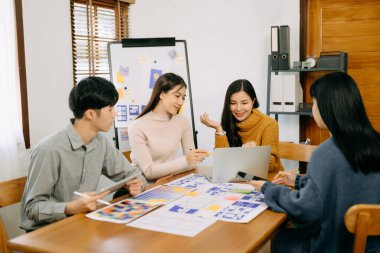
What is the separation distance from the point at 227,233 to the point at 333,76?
0.71 meters

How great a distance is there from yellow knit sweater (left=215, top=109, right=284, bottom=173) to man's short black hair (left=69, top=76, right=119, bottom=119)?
36.9 inches

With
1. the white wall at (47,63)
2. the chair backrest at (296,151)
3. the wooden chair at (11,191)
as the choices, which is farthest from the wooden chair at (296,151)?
the white wall at (47,63)

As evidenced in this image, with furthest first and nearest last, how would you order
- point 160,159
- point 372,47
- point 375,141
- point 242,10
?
point 242,10
point 372,47
point 160,159
point 375,141

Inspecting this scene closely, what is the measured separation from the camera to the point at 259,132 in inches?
99.9

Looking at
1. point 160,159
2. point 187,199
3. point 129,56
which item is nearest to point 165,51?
point 129,56

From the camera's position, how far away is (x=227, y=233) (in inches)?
52.8

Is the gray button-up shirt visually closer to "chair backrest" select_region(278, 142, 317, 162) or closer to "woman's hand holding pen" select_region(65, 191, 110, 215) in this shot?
"woman's hand holding pen" select_region(65, 191, 110, 215)

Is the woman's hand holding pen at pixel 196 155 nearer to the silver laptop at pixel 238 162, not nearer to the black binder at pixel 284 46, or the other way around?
the silver laptop at pixel 238 162

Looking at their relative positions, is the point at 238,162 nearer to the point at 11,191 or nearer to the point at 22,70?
the point at 11,191

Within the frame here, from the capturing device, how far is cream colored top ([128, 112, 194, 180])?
228cm

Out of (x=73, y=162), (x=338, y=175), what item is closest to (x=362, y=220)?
(x=338, y=175)

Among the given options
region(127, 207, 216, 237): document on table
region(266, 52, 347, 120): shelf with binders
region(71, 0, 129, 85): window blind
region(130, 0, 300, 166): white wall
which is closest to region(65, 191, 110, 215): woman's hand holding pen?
region(127, 207, 216, 237): document on table

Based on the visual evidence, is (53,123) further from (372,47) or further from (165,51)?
(372,47)

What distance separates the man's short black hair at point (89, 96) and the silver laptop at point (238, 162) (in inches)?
21.9
